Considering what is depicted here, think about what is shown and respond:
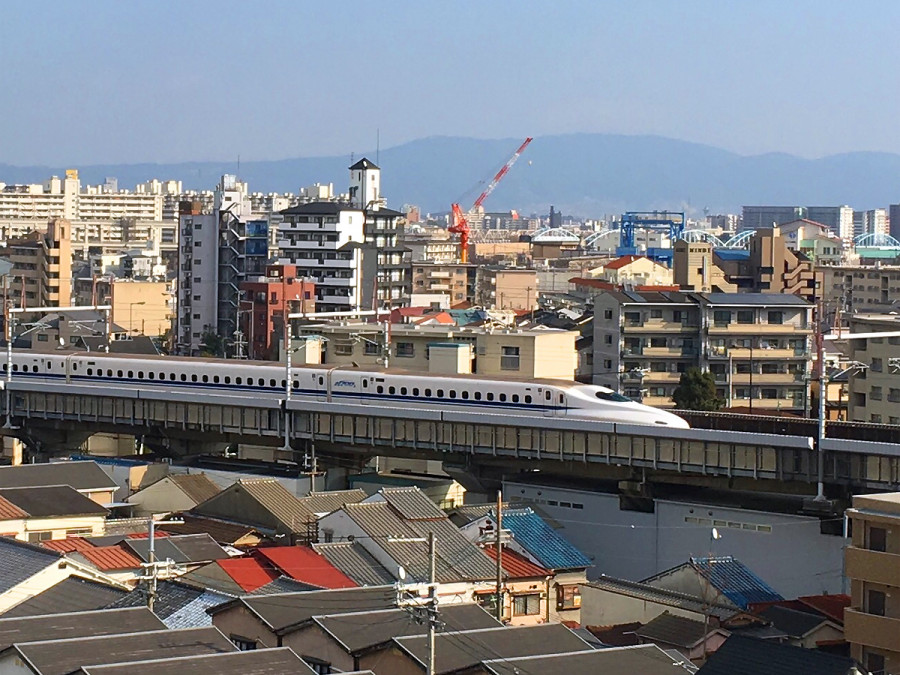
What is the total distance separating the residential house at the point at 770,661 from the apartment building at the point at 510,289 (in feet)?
229

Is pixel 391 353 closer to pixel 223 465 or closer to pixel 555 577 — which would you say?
pixel 223 465

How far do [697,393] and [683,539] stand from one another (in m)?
16.8

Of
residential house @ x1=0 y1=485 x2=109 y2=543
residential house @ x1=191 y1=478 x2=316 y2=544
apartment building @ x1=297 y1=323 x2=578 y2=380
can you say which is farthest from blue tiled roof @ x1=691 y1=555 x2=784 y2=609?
apartment building @ x1=297 y1=323 x2=578 y2=380

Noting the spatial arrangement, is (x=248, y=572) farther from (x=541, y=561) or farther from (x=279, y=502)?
(x=279, y=502)

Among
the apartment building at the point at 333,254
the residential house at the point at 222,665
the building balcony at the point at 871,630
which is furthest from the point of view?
the apartment building at the point at 333,254

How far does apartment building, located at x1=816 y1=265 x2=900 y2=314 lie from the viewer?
86.3 metres

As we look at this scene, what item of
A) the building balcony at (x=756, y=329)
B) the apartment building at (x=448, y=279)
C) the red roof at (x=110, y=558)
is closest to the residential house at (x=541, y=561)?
the red roof at (x=110, y=558)

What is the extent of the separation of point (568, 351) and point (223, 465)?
11.6 m

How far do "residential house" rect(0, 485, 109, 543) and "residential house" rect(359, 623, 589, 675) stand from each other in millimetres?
10647

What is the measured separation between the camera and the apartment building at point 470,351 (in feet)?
151

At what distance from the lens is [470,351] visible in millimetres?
46594

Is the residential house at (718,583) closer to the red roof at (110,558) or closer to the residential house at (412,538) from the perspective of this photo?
the residential house at (412,538)

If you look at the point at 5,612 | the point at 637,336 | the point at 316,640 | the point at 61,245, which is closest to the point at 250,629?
the point at 316,640

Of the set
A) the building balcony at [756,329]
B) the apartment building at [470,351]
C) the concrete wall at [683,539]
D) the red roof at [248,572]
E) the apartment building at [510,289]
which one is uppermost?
the apartment building at [510,289]
